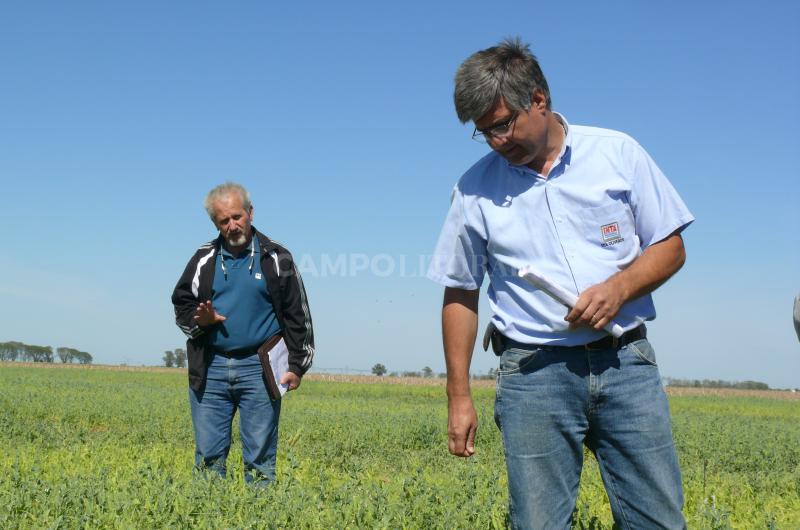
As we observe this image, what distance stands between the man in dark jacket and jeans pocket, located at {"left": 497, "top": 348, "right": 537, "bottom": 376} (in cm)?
261

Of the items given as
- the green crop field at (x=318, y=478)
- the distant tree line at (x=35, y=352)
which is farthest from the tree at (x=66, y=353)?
the green crop field at (x=318, y=478)

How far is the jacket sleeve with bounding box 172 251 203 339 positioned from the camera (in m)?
5.23

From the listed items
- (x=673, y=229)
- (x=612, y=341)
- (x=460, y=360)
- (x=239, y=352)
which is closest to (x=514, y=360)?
(x=460, y=360)

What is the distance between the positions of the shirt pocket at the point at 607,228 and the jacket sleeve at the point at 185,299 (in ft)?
10.5

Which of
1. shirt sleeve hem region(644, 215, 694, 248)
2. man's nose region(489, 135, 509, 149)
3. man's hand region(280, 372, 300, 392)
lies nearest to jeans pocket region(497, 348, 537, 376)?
shirt sleeve hem region(644, 215, 694, 248)

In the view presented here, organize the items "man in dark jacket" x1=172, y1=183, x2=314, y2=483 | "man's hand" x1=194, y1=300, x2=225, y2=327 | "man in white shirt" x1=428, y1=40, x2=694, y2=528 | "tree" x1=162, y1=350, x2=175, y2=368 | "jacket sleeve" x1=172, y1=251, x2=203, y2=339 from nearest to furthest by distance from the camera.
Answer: "man in white shirt" x1=428, y1=40, x2=694, y2=528
"man's hand" x1=194, y1=300, x2=225, y2=327
"man in dark jacket" x1=172, y1=183, x2=314, y2=483
"jacket sleeve" x1=172, y1=251, x2=203, y2=339
"tree" x1=162, y1=350, x2=175, y2=368

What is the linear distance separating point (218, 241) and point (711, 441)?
9.02 metres

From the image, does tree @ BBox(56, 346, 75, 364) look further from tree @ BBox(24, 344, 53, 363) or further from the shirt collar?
the shirt collar

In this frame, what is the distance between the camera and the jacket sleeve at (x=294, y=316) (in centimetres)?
521

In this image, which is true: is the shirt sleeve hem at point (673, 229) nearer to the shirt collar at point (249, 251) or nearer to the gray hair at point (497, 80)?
the gray hair at point (497, 80)

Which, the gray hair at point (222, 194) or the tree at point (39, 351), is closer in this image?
the gray hair at point (222, 194)

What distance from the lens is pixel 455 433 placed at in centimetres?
288

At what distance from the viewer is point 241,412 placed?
5223 millimetres

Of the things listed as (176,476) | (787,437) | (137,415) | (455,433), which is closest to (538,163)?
(455,433)
